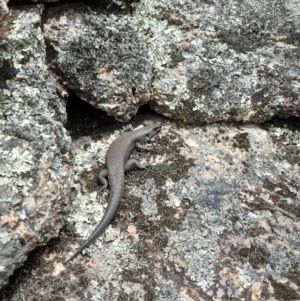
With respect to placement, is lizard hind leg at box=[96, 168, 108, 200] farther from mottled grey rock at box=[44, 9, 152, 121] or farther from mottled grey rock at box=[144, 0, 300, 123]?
mottled grey rock at box=[144, 0, 300, 123]

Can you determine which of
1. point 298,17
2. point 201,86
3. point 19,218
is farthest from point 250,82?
point 19,218

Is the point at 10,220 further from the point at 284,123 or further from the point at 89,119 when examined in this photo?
the point at 284,123

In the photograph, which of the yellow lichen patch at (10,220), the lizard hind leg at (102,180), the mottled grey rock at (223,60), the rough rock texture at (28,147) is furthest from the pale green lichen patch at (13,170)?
the mottled grey rock at (223,60)

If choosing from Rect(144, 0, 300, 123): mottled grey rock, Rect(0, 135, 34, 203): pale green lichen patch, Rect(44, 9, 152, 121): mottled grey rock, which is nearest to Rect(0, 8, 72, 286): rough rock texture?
Rect(0, 135, 34, 203): pale green lichen patch

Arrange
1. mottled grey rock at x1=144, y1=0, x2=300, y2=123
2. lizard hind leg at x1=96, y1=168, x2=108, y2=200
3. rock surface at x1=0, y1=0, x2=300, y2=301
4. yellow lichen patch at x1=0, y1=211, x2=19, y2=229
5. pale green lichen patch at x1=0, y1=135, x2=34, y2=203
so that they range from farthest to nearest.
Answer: mottled grey rock at x1=144, y1=0, x2=300, y2=123 → lizard hind leg at x1=96, y1=168, x2=108, y2=200 → rock surface at x1=0, y1=0, x2=300, y2=301 → pale green lichen patch at x1=0, y1=135, x2=34, y2=203 → yellow lichen patch at x1=0, y1=211, x2=19, y2=229

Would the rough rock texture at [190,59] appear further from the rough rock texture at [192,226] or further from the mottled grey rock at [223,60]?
the rough rock texture at [192,226]
